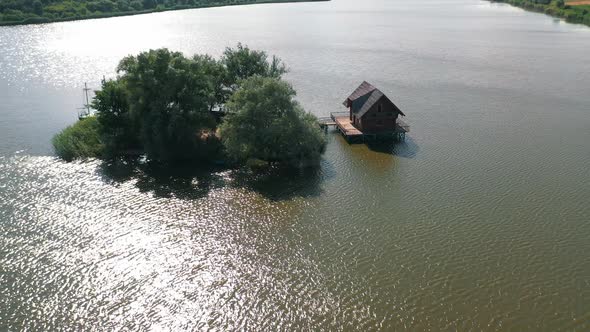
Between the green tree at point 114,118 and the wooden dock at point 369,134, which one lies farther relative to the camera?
the wooden dock at point 369,134

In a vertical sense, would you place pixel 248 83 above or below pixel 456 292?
above

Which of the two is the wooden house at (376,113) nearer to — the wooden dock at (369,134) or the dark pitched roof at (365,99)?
the dark pitched roof at (365,99)

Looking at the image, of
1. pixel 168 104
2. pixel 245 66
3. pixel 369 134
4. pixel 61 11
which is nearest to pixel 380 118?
pixel 369 134

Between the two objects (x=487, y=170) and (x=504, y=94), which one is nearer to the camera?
(x=487, y=170)

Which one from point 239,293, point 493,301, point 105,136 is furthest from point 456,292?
point 105,136

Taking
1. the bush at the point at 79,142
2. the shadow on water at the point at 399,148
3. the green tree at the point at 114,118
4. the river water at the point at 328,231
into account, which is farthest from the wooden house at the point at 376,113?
the bush at the point at 79,142

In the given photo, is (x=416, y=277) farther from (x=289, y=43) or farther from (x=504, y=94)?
(x=289, y=43)

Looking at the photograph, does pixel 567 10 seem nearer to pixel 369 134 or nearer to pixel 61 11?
pixel 369 134
